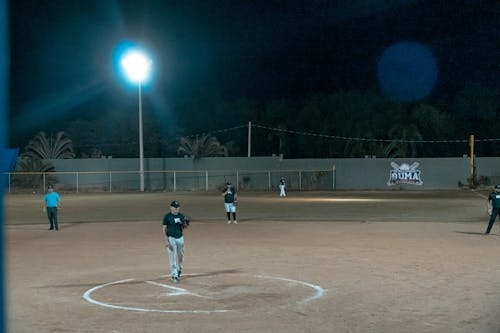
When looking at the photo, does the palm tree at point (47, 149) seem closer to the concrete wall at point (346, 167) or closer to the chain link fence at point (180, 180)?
the concrete wall at point (346, 167)

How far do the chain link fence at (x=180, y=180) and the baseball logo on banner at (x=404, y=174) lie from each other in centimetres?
611

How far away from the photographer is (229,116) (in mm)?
104688

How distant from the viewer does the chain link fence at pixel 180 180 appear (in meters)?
63.7

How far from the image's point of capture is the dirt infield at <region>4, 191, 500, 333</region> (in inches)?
385

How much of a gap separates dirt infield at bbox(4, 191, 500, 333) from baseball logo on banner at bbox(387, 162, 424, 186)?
37.8 m

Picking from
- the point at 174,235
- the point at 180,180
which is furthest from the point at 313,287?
the point at 180,180

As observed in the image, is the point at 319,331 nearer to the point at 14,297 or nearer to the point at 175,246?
the point at 175,246

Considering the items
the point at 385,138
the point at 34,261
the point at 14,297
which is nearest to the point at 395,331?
the point at 14,297

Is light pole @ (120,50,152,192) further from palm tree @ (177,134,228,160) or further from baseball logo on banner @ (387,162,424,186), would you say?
baseball logo on banner @ (387,162,424,186)

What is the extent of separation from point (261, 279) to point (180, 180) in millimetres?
51218

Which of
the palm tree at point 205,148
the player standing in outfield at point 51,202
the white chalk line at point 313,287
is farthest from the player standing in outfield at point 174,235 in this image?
the palm tree at point 205,148

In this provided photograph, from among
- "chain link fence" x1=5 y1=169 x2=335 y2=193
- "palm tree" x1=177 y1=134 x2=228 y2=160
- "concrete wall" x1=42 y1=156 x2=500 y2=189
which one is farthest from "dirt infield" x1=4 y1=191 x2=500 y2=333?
"palm tree" x1=177 y1=134 x2=228 y2=160

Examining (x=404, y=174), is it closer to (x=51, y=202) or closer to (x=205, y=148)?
(x=205, y=148)

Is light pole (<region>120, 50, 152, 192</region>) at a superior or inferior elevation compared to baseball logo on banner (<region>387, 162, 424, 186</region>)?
superior
